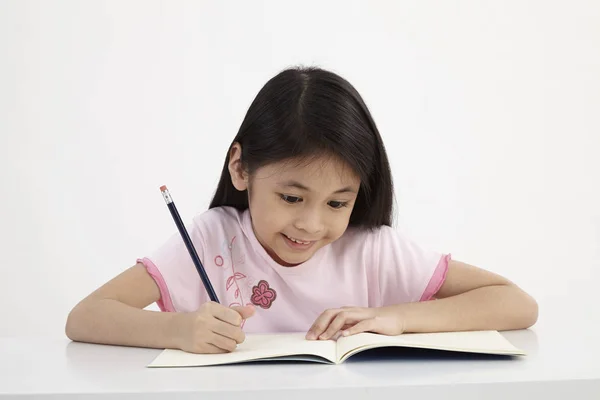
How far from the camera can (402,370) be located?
845 mm

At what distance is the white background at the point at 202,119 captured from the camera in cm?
260

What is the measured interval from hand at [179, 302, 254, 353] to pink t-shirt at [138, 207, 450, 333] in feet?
1.05

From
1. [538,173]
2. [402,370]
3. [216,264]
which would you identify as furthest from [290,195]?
[538,173]

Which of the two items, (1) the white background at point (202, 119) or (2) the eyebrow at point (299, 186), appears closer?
(2) the eyebrow at point (299, 186)

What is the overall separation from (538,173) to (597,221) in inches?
10.5

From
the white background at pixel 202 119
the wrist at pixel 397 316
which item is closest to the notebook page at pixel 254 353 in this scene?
the wrist at pixel 397 316

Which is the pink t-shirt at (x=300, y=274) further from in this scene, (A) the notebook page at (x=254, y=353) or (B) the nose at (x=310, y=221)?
(A) the notebook page at (x=254, y=353)

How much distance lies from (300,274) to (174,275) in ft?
0.66

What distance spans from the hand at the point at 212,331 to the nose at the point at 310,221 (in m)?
0.19

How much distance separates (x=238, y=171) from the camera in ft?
4.10

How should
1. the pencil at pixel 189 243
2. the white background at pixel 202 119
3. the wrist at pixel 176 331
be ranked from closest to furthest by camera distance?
the wrist at pixel 176 331 < the pencil at pixel 189 243 < the white background at pixel 202 119

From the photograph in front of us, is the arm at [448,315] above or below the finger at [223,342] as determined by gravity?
above

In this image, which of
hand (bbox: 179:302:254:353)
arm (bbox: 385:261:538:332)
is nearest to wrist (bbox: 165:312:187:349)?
hand (bbox: 179:302:254:353)

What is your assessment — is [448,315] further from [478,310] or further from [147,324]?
[147,324]
